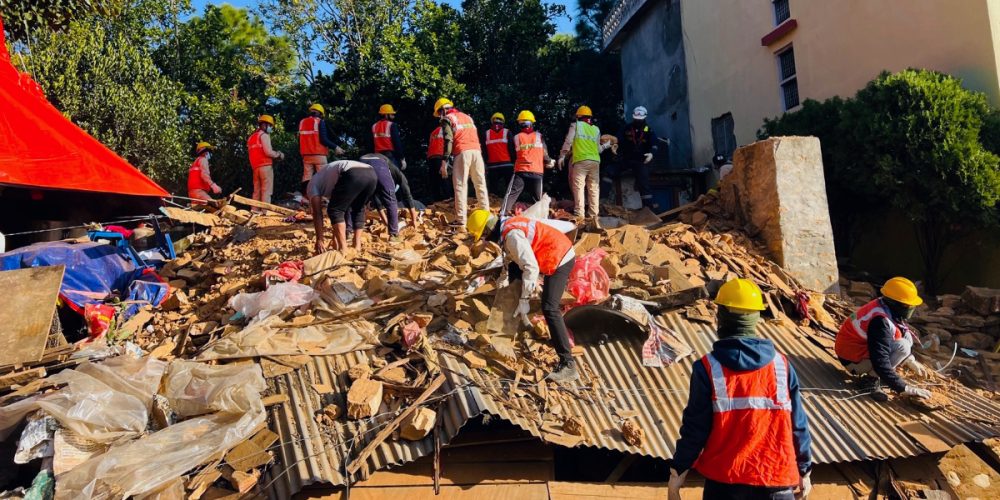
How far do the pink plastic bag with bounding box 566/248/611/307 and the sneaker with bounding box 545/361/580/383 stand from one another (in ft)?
2.65

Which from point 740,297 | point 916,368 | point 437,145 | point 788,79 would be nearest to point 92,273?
point 437,145

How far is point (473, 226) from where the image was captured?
4766 mm

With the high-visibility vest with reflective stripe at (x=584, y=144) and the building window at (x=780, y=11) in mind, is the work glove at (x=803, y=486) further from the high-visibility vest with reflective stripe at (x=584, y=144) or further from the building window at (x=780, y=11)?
the building window at (x=780, y=11)

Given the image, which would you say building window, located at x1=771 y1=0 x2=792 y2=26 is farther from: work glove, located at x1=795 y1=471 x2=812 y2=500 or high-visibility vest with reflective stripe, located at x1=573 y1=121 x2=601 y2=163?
work glove, located at x1=795 y1=471 x2=812 y2=500

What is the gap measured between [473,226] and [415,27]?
35.1 feet

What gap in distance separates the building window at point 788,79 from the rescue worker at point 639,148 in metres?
2.95

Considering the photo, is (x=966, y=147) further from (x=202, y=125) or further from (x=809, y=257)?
(x=202, y=125)

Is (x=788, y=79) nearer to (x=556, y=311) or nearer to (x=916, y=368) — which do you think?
(x=916, y=368)

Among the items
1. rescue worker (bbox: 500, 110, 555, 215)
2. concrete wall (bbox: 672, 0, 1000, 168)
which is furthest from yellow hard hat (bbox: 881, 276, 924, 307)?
rescue worker (bbox: 500, 110, 555, 215)

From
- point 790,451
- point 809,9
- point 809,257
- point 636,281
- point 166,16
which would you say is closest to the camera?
point 790,451

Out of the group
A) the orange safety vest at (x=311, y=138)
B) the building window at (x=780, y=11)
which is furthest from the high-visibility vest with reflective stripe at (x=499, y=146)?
the building window at (x=780, y=11)

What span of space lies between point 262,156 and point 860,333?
28.7 ft

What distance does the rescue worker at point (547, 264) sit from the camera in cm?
431

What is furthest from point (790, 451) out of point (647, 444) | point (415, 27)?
point (415, 27)
